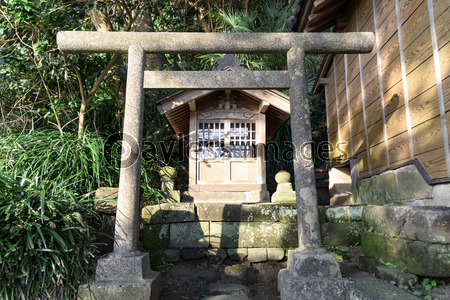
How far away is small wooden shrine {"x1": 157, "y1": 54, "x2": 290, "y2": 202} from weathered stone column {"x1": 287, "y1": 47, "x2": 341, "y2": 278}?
226cm

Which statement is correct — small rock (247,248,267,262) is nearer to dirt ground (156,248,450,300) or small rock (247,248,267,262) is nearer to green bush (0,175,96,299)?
dirt ground (156,248,450,300)

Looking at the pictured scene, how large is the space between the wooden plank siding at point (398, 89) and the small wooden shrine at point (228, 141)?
1.40 m

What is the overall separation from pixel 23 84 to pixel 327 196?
7787 mm

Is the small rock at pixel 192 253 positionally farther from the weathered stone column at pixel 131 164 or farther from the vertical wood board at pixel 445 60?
the vertical wood board at pixel 445 60

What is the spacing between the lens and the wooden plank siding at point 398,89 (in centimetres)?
339

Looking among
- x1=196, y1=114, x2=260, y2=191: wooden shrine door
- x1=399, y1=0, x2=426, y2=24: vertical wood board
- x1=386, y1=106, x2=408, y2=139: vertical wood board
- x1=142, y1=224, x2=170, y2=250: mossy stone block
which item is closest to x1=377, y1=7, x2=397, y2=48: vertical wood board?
x1=399, y1=0, x2=426, y2=24: vertical wood board

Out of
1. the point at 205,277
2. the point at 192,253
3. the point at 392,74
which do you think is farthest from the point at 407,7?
the point at 205,277

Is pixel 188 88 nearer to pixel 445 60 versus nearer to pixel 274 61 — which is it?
pixel 445 60

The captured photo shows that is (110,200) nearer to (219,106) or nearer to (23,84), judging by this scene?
(219,106)

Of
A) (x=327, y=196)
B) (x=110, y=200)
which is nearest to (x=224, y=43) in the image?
(x=110, y=200)

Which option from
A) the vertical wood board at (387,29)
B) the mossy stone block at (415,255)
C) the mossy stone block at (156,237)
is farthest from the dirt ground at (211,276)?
the vertical wood board at (387,29)

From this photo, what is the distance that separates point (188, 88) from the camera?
3.58 m

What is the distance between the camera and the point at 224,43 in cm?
365

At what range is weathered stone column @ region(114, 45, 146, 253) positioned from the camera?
3193 millimetres
